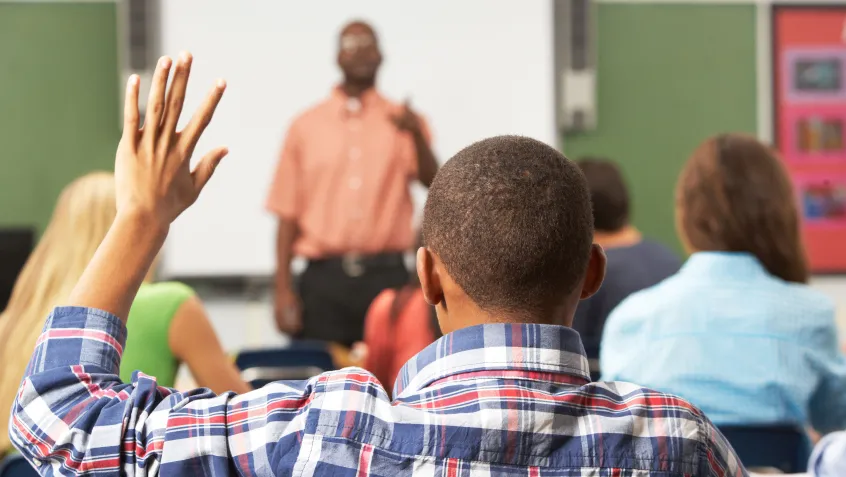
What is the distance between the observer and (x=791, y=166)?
545 cm

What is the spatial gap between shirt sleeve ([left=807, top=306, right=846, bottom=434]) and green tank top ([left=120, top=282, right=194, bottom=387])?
4.24 feet

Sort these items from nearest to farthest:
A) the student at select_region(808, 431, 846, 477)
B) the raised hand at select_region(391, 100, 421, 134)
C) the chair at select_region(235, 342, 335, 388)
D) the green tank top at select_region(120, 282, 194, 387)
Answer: the student at select_region(808, 431, 846, 477), the green tank top at select_region(120, 282, 194, 387), the chair at select_region(235, 342, 335, 388), the raised hand at select_region(391, 100, 421, 134)

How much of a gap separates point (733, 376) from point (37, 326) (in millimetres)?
1426

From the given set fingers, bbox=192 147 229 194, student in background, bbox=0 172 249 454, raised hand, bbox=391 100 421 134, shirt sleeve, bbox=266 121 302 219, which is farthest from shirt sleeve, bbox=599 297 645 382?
shirt sleeve, bbox=266 121 302 219

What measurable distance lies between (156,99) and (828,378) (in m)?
1.54

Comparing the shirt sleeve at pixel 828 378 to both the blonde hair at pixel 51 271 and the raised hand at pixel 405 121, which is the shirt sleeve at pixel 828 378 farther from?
the raised hand at pixel 405 121

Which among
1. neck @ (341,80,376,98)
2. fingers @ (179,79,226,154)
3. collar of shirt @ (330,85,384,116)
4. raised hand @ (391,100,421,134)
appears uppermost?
neck @ (341,80,376,98)

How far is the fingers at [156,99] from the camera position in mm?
831

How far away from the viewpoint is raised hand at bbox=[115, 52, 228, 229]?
84cm

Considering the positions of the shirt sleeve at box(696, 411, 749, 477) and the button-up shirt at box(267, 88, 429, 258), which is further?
the button-up shirt at box(267, 88, 429, 258)

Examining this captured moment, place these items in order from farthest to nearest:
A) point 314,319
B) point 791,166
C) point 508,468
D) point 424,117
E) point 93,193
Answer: point 791,166
point 424,117
point 314,319
point 93,193
point 508,468

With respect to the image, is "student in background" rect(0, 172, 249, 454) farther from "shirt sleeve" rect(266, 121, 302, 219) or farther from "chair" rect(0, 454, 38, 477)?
"shirt sleeve" rect(266, 121, 302, 219)

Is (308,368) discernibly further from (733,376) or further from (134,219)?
(134,219)

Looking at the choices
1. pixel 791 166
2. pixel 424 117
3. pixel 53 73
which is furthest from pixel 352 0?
pixel 791 166
